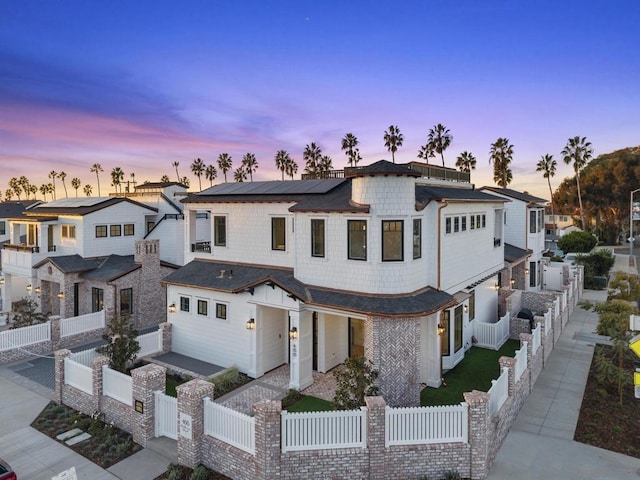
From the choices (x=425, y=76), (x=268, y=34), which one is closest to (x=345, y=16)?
(x=268, y=34)

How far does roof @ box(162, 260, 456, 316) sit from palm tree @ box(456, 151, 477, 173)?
4458 cm

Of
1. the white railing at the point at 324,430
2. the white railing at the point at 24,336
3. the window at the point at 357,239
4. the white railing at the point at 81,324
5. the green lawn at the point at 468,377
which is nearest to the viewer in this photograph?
the white railing at the point at 324,430

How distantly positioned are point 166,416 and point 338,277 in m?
6.73

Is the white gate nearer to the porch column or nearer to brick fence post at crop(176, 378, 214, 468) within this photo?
brick fence post at crop(176, 378, 214, 468)

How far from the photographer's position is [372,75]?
21.8 m

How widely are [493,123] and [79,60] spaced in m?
26.9

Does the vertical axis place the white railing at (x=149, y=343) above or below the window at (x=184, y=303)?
below

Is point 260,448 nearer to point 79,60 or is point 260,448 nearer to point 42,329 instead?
point 42,329

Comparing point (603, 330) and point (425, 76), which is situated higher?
point (425, 76)

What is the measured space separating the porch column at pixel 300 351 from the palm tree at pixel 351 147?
124ft

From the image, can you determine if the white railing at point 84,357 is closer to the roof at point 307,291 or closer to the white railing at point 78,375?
the white railing at point 78,375

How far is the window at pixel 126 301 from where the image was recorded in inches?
861

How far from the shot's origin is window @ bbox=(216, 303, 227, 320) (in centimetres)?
1652

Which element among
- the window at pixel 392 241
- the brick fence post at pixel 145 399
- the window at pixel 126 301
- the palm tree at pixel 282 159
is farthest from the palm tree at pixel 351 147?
the brick fence post at pixel 145 399
